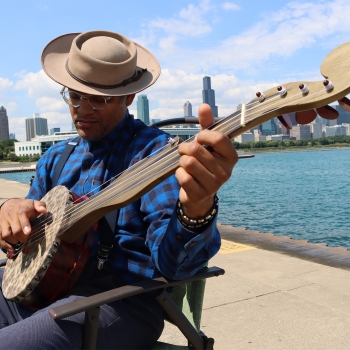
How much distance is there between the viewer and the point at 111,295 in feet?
5.70

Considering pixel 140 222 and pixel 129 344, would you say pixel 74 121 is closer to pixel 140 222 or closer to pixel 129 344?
pixel 140 222

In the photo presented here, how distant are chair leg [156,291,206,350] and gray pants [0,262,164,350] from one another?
144 mm

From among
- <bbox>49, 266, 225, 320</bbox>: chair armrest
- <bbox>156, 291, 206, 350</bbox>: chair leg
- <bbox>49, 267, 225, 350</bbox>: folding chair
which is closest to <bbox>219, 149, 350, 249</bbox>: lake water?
<bbox>49, 267, 225, 350</bbox>: folding chair

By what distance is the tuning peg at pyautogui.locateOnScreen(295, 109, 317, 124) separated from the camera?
4.35 feet

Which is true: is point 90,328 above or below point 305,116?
below

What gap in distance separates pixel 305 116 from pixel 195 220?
1.94 feet

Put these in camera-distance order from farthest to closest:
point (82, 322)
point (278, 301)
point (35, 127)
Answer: point (35, 127) < point (278, 301) < point (82, 322)

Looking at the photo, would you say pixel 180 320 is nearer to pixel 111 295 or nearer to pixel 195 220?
pixel 111 295

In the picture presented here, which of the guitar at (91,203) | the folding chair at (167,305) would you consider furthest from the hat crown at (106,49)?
the folding chair at (167,305)

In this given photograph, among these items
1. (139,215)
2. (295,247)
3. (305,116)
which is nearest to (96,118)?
(139,215)

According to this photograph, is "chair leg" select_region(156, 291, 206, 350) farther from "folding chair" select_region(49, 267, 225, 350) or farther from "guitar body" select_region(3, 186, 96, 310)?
"guitar body" select_region(3, 186, 96, 310)

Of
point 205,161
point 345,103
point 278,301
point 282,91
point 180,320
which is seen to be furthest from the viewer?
point 278,301

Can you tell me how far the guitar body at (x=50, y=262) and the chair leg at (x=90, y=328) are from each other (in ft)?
0.87

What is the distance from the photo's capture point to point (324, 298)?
4.23m
